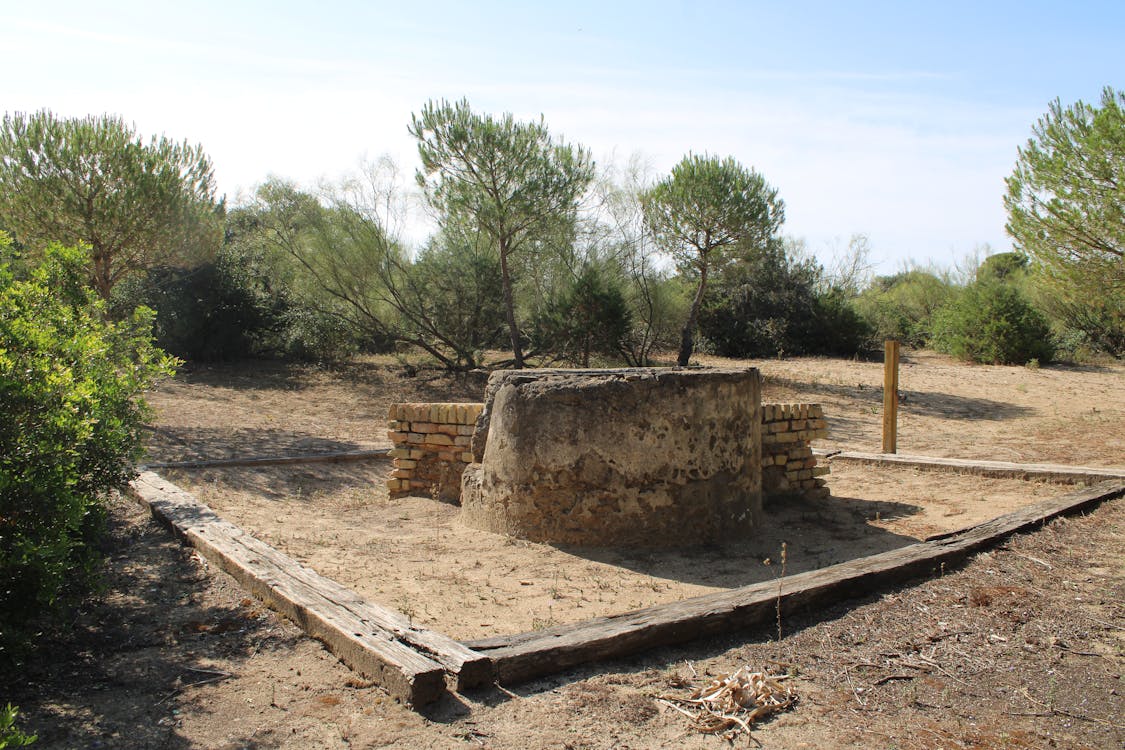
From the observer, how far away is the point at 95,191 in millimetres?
11195

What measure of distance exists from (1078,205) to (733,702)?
10675mm

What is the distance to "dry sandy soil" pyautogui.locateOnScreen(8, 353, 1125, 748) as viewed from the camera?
262cm

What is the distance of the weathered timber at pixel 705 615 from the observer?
9.99ft

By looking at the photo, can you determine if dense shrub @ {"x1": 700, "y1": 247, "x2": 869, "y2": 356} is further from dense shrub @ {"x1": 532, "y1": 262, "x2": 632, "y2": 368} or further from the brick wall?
the brick wall

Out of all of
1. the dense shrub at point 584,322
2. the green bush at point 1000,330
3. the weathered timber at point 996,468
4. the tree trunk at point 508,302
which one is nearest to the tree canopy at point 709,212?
the dense shrub at point 584,322

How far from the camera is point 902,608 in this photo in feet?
12.4

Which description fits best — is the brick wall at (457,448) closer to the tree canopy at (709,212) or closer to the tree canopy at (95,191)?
the tree canopy at (95,191)

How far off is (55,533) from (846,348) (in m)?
20.2

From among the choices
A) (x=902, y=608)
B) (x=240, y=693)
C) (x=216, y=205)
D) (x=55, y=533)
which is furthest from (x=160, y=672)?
(x=216, y=205)

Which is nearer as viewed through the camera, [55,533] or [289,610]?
[55,533]

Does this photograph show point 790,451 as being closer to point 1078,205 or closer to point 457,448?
point 457,448

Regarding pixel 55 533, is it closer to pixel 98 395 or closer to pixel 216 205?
pixel 98 395

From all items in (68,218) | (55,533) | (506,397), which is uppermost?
(68,218)

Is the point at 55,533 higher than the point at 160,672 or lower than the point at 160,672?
higher
